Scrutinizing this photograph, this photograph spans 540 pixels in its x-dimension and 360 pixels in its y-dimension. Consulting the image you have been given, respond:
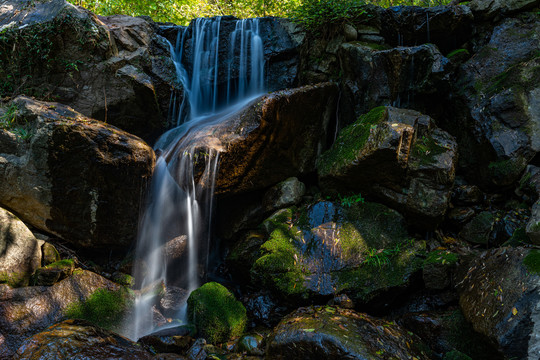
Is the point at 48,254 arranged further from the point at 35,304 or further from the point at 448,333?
the point at 448,333

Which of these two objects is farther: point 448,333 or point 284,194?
point 284,194

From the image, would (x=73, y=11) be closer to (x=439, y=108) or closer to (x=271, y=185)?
(x=271, y=185)

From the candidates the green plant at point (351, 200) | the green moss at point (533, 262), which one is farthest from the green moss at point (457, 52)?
the green moss at point (533, 262)

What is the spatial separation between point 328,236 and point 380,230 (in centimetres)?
85

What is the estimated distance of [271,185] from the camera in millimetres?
6395

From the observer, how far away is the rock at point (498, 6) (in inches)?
255

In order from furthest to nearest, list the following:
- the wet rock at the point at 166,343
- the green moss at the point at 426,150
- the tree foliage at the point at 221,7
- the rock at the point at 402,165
Answer: the tree foliage at the point at 221,7 → the green moss at the point at 426,150 → the rock at the point at 402,165 → the wet rock at the point at 166,343

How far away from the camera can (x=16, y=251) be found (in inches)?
174

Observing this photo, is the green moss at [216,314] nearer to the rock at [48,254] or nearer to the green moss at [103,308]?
the green moss at [103,308]

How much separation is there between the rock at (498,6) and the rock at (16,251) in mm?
9474

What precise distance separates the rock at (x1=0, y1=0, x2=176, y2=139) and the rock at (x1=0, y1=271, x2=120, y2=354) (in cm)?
366

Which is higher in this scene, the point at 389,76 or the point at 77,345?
the point at 389,76

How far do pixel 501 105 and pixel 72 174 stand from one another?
7403 millimetres

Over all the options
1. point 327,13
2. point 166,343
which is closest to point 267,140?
point 166,343
